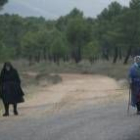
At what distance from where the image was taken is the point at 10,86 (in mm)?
20516

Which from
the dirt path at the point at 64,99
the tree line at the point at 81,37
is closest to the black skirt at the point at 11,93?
the dirt path at the point at 64,99

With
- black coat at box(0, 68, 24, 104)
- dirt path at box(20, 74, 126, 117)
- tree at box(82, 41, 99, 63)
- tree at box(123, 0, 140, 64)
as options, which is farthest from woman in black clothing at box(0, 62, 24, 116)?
tree at box(82, 41, 99, 63)

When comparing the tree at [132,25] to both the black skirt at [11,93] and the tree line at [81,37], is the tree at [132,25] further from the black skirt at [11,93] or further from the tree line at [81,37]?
the black skirt at [11,93]

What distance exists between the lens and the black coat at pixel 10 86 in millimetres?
20484

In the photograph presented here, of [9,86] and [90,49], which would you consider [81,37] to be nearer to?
[90,49]

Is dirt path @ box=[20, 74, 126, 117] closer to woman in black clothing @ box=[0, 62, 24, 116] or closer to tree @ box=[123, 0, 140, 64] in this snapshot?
woman in black clothing @ box=[0, 62, 24, 116]

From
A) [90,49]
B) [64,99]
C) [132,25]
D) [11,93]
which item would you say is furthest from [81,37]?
[11,93]

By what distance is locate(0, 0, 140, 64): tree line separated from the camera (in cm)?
7438

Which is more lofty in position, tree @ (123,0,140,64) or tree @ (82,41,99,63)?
tree @ (123,0,140,64)

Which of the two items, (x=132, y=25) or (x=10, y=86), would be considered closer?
(x=10, y=86)

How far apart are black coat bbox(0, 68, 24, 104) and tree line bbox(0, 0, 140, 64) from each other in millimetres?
40003

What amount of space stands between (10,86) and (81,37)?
2747 inches

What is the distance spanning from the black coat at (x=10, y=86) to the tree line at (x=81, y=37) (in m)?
40.0

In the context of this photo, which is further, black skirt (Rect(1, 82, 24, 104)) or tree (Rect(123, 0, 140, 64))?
tree (Rect(123, 0, 140, 64))
